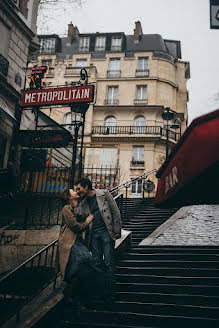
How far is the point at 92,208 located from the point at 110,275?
3.33ft

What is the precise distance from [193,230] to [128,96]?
948 inches

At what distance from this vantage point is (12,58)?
38.8 ft

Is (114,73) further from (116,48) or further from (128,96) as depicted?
(116,48)

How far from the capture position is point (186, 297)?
4.75 metres

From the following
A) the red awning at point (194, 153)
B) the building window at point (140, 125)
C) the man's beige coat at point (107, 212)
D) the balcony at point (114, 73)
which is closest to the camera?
the red awning at point (194, 153)

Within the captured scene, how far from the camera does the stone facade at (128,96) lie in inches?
1146

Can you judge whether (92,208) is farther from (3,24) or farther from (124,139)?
(124,139)

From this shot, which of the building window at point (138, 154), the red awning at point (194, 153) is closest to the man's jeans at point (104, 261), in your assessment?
the red awning at point (194, 153)

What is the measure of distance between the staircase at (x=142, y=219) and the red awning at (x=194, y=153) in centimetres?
545

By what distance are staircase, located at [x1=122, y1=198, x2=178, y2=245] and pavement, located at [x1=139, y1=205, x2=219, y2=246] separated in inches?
9.0

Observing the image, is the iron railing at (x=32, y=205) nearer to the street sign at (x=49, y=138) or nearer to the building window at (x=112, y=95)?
the street sign at (x=49, y=138)

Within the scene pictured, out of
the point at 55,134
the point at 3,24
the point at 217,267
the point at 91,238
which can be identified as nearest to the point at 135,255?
the point at 217,267

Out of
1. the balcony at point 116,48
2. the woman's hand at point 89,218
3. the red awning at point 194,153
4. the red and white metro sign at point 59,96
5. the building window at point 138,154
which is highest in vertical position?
the balcony at point 116,48

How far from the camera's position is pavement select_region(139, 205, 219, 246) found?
7.84 m
